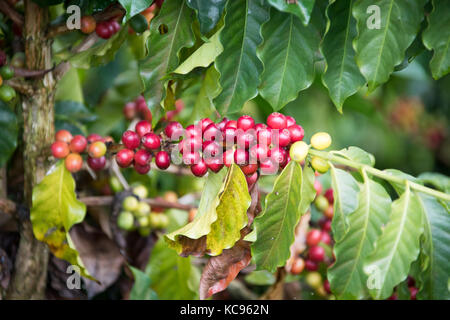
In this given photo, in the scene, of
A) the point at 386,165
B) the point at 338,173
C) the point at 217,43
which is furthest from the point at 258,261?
the point at 386,165

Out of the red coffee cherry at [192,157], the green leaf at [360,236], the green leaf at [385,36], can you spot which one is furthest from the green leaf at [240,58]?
the green leaf at [360,236]

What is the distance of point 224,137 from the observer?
1.04 metres

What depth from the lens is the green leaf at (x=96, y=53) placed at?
4.13ft

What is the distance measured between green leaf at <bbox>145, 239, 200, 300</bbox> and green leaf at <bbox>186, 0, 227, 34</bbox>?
29.9 inches

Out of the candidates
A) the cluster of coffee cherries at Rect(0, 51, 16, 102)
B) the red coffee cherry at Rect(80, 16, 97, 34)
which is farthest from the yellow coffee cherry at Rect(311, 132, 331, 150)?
the cluster of coffee cherries at Rect(0, 51, 16, 102)

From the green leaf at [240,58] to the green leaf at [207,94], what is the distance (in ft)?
0.09

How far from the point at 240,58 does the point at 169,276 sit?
765 millimetres

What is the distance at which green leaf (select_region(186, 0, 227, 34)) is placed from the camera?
99 centimetres

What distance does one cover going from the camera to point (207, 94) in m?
1.15

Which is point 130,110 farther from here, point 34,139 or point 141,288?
point 141,288

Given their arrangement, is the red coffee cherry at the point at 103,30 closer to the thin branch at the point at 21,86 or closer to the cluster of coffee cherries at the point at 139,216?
the thin branch at the point at 21,86

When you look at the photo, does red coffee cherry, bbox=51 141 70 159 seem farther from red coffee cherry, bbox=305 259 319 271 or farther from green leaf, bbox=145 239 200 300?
red coffee cherry, bbox=305 259 319 271

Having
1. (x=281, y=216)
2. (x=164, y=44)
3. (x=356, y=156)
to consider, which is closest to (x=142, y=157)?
(x=164, y=44)
